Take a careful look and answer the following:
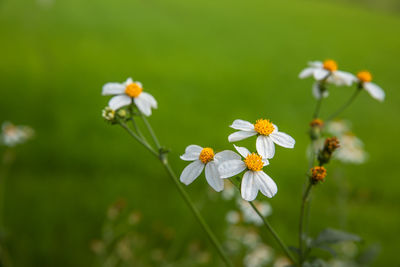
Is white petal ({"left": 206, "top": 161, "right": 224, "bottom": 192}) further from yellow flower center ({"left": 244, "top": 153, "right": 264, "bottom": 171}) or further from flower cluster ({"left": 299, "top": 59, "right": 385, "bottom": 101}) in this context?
flower cluster ({"left": 299, "top": 59, "right": 385, "bottom": 101})

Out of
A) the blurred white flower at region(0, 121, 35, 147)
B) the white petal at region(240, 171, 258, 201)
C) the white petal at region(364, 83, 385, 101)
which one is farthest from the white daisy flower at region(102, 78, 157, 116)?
the blurred white flower at region(0, 121, 35, 147)

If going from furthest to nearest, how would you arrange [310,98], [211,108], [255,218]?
[310,98]
[211,108]
[255,218]

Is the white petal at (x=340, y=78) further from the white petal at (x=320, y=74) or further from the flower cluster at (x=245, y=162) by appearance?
the flower cluster at (x=245, y=162)

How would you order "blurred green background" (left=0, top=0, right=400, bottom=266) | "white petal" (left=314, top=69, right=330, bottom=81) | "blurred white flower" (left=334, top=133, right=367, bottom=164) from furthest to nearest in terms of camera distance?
1. "blurred green background" (left=0, top=0, right=400, bottom=266)
2. "blurred white flower" (left=334, top=133, right=367, bottom=164)
3. "white petal" (left=314, top=69, right=330, bottom=81)

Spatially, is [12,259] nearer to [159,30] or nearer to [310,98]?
[310,98]

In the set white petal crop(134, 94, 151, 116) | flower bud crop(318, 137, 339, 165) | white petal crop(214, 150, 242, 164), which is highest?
white petal crop(134, 94, 151, 116)

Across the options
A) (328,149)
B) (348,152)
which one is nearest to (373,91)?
(328,149)

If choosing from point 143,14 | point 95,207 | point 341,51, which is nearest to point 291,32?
point 341,51

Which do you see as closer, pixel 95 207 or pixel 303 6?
pixel 95 207
